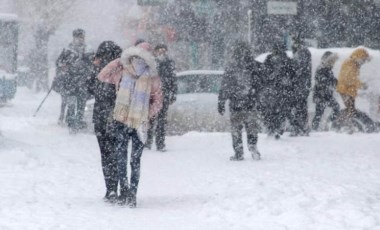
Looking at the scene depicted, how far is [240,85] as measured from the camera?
11.4 meters

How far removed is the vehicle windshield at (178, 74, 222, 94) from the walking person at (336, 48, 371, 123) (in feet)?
8.27

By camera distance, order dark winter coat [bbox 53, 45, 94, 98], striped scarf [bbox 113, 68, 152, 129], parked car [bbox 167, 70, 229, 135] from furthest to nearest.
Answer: dark winter coat [bbox 53, 45, 94, 98] → parked car [bbox 167, 70, 229, 135] → striped scarf [bbox 113, 68, 152, 129]

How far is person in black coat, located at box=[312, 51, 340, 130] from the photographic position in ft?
49.2

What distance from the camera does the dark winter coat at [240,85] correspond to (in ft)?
37.5

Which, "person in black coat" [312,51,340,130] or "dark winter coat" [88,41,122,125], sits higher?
"dark winter coat" [88,41,122,125]

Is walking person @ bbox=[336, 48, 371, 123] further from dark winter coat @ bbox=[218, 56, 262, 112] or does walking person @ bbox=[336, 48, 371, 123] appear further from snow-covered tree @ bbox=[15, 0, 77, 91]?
snow-covered tree @ bbox=[15, 0, 77, 91]

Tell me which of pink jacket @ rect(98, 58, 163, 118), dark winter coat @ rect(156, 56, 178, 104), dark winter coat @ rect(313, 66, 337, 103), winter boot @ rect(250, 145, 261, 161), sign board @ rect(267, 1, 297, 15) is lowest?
winter boot @ rect(250, 145, 261, 161)

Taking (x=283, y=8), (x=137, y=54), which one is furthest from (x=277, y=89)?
(x=137, y=54)

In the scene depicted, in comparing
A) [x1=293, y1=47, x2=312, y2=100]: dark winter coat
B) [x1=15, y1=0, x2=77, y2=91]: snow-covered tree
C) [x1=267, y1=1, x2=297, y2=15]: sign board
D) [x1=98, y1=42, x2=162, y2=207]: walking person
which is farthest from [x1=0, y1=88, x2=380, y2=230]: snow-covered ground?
[x1=15, y1=0, x2=77, y2=91]: snow-covered tree

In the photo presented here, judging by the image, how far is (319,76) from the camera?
49.9 feet

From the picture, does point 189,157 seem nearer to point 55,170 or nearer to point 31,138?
point 55,170

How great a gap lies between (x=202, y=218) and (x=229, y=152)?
5.72 m

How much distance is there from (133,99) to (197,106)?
25.3 feet

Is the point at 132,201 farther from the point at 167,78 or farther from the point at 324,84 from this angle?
the point at 324,84
